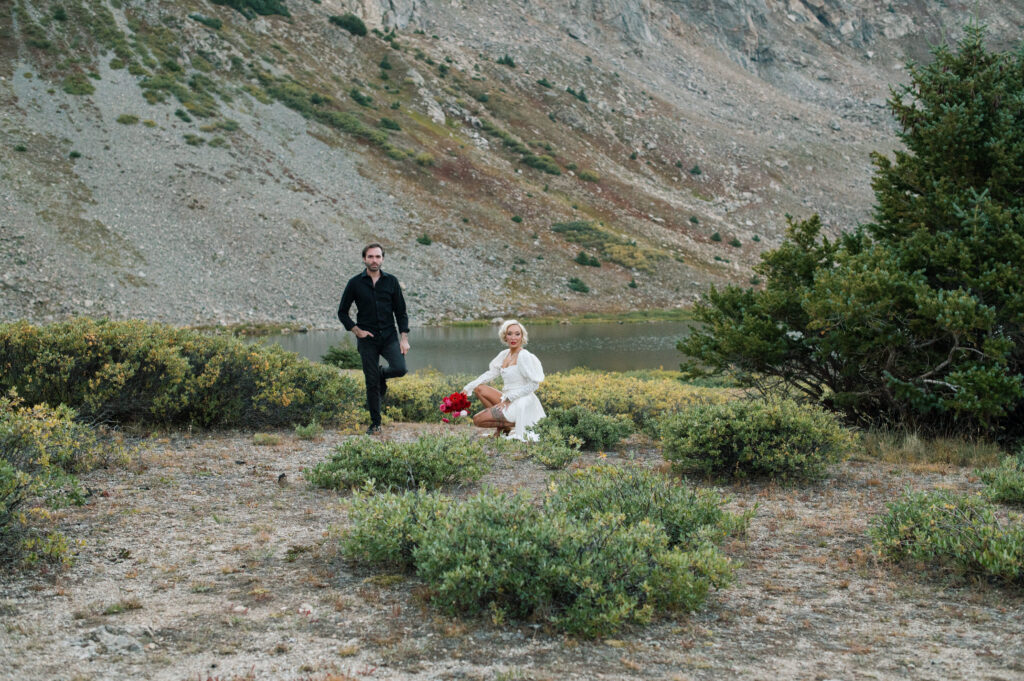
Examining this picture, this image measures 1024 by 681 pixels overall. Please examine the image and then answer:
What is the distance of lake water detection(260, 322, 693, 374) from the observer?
26906 mm

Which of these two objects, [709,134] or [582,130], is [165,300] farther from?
[709,134]

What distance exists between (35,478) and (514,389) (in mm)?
5393

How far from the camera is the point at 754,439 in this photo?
6.88 m

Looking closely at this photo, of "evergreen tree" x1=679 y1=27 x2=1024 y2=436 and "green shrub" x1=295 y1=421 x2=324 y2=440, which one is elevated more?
"evergreen tree" x1=679 y1=27 x2=1024 y2=436

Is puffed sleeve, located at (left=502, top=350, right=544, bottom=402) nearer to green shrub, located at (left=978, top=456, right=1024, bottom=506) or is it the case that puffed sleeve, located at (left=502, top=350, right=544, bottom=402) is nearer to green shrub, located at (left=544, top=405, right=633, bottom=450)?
green shrub, located at (left=544, top=405, right=633, bottom=450)

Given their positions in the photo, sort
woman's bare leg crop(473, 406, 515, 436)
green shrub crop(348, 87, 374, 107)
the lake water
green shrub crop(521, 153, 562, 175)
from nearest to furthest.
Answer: woman's bare leg crop(473, 406, 515, 436), the lake water, green shrub crop(348, 87, 374, 107), green shrub crop(521, 153, 562, 175)

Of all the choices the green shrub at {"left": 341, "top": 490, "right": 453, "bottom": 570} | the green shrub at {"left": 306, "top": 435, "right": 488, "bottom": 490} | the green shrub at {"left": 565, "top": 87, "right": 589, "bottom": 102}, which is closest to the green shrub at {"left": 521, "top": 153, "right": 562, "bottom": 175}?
the green shrub at {"left": 565, "top": 87, "right": 589, "bottom": 102}

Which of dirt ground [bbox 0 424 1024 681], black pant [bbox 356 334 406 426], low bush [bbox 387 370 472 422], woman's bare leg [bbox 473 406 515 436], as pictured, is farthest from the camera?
low bush [bbox 387 370 472 422]

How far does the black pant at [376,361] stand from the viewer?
9531 millimetres

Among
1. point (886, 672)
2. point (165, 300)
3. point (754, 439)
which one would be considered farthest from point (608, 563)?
point (165, 300)

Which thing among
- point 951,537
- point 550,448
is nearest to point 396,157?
point 550,448

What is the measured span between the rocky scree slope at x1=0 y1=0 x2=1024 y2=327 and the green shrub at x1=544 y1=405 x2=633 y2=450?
35517mm

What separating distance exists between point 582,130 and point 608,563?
3459 inches

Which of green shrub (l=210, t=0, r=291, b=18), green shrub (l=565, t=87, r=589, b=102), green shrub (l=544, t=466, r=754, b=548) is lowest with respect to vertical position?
green shrub (l=544, t=466, r=754, b=548)
